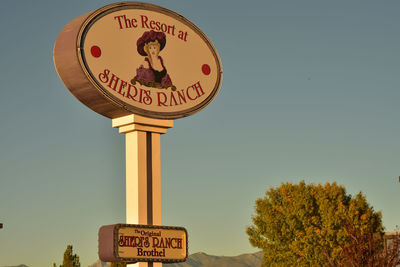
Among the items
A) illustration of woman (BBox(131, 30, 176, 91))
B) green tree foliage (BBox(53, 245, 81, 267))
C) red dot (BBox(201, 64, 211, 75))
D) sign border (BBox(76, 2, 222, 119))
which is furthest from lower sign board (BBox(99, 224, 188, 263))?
green tree foliage (BBox(53, 245, 81, 267))

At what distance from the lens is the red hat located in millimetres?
23578

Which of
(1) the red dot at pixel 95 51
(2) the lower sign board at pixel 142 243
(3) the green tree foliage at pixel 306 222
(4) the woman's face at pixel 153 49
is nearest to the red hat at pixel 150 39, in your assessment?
(4) the woman's face at pixel 153 49

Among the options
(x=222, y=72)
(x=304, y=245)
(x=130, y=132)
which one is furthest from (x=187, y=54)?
(x=304, y=245)

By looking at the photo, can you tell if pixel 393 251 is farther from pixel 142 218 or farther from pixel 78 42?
pixel 78 42

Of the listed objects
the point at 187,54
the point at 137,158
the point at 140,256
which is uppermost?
the point at 187,54

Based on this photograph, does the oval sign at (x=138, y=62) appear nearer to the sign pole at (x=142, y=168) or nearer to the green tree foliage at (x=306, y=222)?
the sign pole at (x=142, y=168)

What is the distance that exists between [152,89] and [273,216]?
33.6m

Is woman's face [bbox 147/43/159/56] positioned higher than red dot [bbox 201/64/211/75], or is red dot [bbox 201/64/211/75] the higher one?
woman's face [bbox 147/43/159/56]

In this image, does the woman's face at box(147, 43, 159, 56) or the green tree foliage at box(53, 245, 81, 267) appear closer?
the woman's face at box(147, 43, 159, 56)

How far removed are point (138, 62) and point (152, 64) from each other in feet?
1.82

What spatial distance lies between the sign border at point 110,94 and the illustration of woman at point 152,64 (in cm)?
84

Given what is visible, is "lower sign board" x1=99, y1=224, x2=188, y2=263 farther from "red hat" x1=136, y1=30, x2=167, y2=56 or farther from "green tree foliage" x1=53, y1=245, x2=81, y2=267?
"green tree foliage" x1=53, y1=245, x2=81, y2=267

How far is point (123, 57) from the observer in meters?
23.1

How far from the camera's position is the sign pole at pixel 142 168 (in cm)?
2327
